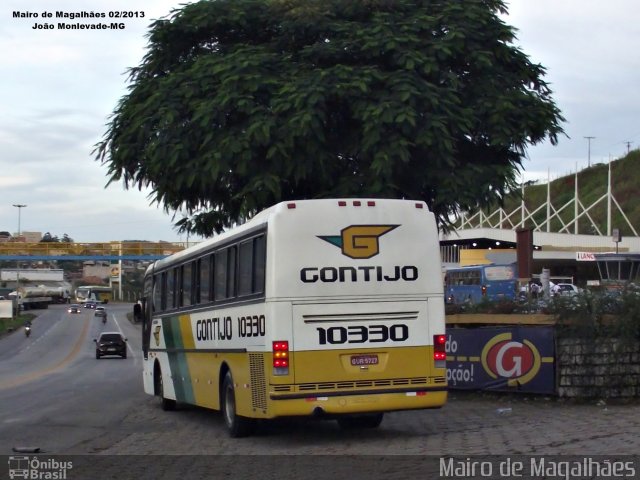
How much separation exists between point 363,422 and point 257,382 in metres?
2.51

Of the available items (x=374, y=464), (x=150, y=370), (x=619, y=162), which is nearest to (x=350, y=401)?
(x=374, y=464)

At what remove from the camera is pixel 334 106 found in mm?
20797

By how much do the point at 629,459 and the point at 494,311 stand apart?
346 inches

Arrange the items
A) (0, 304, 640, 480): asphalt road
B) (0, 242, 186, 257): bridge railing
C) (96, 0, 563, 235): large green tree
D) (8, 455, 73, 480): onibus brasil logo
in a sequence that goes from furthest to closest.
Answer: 1. (0, 242, 186, 257): bridge railing
2. (96, 0, 563, 235): large green tree
3. (0, 304, 640, 480): asphalt road
4. (8, 455, 73, 480): onibus brasil logo

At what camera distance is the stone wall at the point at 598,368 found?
53.5ft

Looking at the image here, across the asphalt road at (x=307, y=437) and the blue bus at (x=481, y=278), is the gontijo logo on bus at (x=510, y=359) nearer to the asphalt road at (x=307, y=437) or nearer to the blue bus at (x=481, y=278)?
the asphalt road at (x=307, y=437)

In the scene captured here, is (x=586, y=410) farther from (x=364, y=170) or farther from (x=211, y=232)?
(x=211, y=232)

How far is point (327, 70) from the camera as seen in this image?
20328mm

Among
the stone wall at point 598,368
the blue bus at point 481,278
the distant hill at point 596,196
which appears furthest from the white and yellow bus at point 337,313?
the distant hill at point 596,196

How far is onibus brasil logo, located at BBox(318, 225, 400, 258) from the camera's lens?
44.4 feet

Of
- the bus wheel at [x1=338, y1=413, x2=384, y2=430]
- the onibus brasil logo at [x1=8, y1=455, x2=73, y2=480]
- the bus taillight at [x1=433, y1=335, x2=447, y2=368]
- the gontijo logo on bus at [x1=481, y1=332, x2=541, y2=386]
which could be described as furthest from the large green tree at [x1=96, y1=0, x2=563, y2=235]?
the onibus brasil logo at [x1=8, y1=455, x2=73, y2=480]

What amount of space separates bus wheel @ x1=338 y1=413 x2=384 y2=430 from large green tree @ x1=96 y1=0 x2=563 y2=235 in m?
5.85

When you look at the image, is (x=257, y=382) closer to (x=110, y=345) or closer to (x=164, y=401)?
(x=164, y=401)

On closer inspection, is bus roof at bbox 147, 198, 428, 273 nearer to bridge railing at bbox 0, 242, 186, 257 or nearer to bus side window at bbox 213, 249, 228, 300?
bus side window at bbox 213, 249, 228, 300
